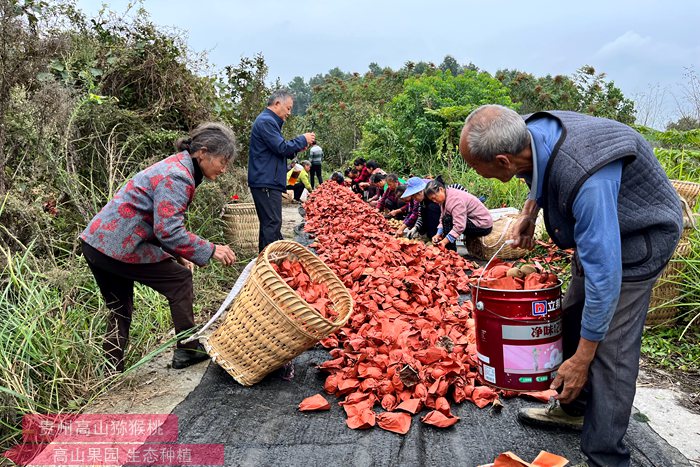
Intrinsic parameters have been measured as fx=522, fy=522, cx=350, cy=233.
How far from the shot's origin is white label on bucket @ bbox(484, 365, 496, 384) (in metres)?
1.93

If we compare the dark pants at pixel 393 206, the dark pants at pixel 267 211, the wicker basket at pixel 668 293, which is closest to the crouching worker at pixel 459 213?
the dark pants at pixel 267 211

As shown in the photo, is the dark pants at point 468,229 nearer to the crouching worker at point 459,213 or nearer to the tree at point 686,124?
the crouching worker at point 459,213

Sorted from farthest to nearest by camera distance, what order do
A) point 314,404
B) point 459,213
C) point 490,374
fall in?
point 459,213 < point 314,404 < point 490,374

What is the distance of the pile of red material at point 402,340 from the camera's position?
245 centimetres

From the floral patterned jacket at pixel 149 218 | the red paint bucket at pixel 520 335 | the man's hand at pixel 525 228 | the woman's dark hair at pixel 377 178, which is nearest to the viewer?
the red paint bucket at pixel 520 335

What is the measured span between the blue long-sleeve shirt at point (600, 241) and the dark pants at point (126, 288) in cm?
209

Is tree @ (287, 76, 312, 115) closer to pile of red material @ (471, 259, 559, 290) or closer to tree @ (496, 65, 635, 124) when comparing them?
tree @ (496, 65, 635, 124)

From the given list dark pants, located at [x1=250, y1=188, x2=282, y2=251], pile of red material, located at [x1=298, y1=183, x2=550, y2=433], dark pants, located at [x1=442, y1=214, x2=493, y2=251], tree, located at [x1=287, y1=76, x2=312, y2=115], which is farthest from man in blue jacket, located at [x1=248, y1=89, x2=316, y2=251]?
tree, located at [x1=287, y1=76, x2=312, y2=115]

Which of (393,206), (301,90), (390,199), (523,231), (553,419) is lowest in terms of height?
(553,419)

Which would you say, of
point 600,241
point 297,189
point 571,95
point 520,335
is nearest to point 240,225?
point 520,335

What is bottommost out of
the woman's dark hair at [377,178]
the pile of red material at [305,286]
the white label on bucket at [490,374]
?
the white label on bucket at [490,374]

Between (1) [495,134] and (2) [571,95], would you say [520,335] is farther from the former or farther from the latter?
(2) [571,95]

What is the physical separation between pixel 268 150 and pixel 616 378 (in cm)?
371

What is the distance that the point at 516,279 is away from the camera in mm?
1996
